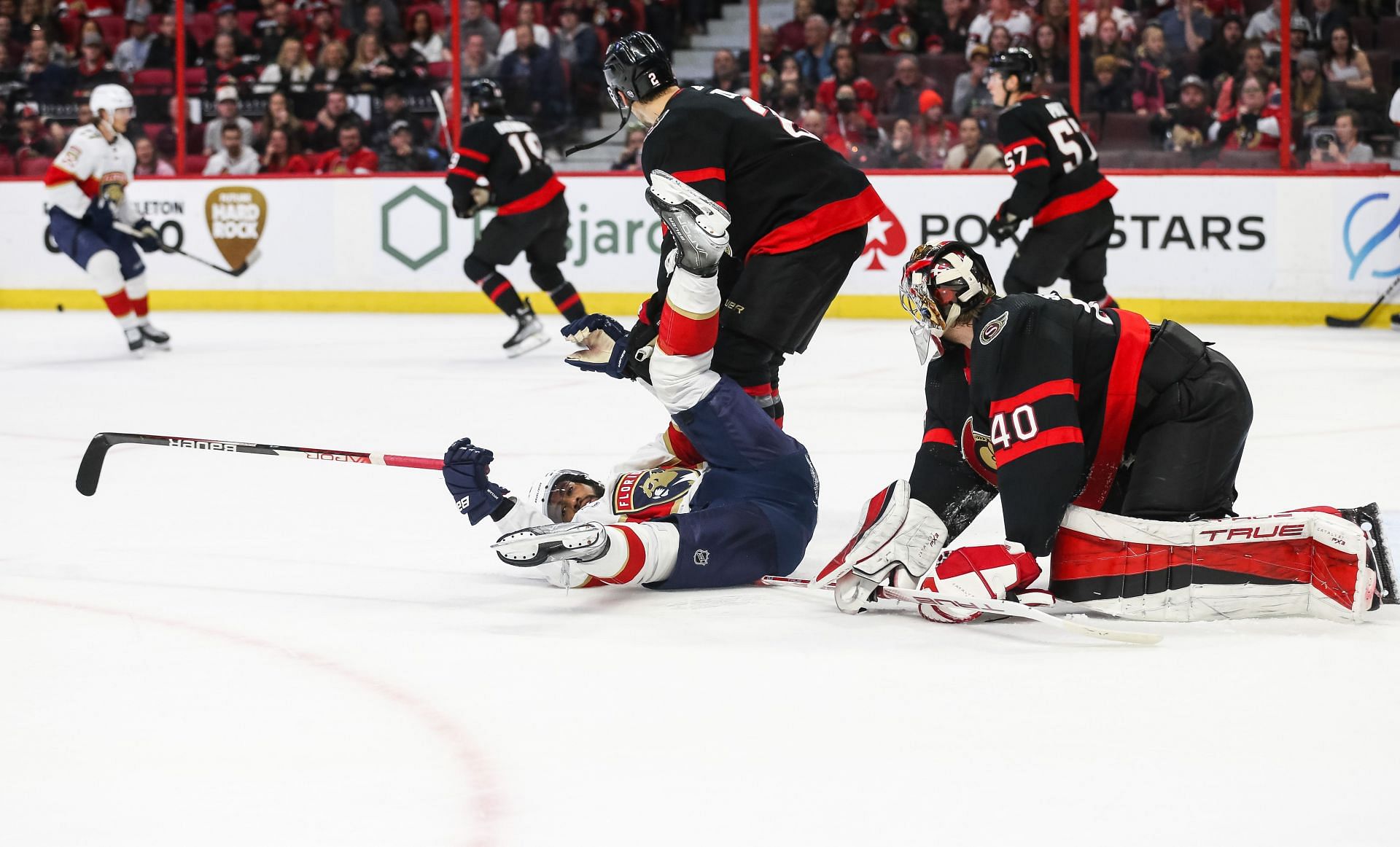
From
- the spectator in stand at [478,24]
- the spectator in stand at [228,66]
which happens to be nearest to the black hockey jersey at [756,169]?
the spectator in stand at [478,24]

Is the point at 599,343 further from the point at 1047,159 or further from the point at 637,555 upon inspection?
the point at 1047,159

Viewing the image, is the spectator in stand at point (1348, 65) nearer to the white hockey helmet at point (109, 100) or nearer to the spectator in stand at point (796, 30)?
the spectator in stand at point (796, 30)

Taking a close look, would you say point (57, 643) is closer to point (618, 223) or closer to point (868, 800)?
point (868, 800)

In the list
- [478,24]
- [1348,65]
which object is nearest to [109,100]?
[478,24]

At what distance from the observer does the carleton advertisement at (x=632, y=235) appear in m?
9.23

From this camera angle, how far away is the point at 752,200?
402 cm

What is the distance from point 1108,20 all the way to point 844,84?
1.60m

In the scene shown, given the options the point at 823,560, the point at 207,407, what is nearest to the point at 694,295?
the point at 823,560

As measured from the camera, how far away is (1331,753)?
2375 mm

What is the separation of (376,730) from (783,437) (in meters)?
1.30

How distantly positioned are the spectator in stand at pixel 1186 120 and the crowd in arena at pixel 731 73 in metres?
0.01

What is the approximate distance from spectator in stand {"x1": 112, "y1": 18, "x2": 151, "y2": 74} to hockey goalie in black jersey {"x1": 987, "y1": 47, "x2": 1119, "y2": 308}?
22.2 ft

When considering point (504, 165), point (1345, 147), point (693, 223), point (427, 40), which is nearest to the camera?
point (693, 223)

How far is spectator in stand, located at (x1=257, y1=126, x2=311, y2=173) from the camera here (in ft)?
36.9
